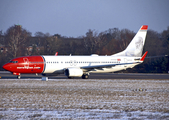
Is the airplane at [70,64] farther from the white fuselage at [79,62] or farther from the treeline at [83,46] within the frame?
the treeline at [83,46]

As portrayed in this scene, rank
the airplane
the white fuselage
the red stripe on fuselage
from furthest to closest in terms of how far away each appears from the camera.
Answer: the white fuselage → the airplane → the red stripe on fuselage

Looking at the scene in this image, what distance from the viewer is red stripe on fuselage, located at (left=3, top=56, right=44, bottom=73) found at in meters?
36.2

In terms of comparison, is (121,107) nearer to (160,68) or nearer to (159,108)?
(159,108)

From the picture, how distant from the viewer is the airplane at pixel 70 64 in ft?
120

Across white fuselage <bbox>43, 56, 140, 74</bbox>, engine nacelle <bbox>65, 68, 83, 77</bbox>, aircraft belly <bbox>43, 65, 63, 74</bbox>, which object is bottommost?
engine nacelle <bbox>65, 68, 83, 77</bbox>

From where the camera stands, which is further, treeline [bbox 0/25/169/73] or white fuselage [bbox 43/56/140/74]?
treeline [bbox 0/25/169/73]

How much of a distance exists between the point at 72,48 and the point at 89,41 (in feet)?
21.8

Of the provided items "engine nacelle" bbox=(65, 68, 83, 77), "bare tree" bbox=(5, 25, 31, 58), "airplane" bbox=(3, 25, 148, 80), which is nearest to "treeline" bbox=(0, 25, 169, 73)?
"bare tree" bbox=(5, 25, 31, 58)

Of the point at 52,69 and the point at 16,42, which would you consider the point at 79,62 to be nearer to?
the point at 52,69

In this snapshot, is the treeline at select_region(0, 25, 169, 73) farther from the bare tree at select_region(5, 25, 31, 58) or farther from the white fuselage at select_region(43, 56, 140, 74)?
the white fuselage at select_region(43, 56, 140, 74)

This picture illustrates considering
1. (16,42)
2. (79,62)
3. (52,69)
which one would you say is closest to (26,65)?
(52,69)

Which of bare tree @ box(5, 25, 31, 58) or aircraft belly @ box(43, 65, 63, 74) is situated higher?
bare tree @ box(5, 25, 31, 58)

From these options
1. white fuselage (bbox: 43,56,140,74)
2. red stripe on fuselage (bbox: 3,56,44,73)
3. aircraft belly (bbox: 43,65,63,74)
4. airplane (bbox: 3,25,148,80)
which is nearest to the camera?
red stripe on fuselage (bbox: 3,56,44,73)

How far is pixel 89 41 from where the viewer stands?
8988 cm
